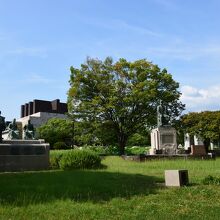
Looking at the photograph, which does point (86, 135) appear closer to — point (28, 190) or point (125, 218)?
point (28, 190)

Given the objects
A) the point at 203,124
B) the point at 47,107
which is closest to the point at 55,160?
A: the point at 203,124

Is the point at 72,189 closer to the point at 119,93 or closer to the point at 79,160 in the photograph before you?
the point at 79,160

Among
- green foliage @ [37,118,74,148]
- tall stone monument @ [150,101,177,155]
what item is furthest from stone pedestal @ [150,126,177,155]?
green foliage @ [37,118,74,148]

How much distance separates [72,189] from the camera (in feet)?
36.5

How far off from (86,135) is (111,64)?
29.0ft

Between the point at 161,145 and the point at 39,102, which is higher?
the point at 39,102

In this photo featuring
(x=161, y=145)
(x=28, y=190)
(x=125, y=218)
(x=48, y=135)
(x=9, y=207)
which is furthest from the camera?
(x=48, y=135)

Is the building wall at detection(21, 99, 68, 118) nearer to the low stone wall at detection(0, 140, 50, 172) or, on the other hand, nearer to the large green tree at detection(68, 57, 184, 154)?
the large green tree at detection(68, 57, 184, 154)

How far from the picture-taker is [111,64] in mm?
45094

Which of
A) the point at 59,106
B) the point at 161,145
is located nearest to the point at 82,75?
the point at 161,145

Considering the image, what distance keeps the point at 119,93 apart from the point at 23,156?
2375cm

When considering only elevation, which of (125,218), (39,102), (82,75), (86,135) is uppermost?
(39,102)

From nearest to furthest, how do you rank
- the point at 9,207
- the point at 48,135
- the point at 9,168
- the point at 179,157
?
the point at 9,207 → the point at 9,168 → the point at 179,157 → the point at 48,135

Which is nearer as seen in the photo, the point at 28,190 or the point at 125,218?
the point at 125,218
